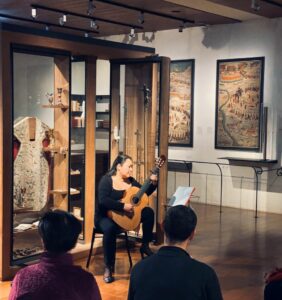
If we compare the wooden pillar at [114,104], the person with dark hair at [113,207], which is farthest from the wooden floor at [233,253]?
the wooden pillar at [114,104]

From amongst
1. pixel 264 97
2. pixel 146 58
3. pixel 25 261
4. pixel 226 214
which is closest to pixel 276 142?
pixel 264 97

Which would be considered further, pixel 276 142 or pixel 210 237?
pixel 276 142

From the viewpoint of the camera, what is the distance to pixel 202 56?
9.13m

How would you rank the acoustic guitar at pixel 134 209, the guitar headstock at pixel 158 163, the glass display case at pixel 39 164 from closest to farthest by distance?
the acoustic guitar at pixel 134 209 → the glass display case at pixel 39 164 → the guitar headstock at pixel 158 163

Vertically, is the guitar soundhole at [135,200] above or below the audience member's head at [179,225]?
below

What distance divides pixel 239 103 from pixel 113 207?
14.4 ft

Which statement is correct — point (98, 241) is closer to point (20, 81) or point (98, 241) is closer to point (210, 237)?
point (210, 237)

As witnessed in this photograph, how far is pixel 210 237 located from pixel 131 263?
1.66 m

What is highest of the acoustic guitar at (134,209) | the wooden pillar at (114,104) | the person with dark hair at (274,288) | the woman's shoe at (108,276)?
the wooden pillar at (114,104)

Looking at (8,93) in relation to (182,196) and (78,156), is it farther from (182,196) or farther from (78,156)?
(182,196)

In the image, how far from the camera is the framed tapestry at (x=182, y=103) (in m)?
9.36

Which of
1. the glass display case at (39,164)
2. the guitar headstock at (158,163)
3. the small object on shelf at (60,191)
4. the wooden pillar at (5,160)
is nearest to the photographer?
the wooden pillar at (5,160)

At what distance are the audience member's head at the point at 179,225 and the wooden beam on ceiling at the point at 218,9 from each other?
18.7 ft

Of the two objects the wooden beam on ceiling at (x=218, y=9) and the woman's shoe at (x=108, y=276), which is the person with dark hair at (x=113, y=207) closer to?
the woman's shoe at (x=108, y=276)
